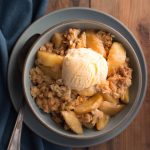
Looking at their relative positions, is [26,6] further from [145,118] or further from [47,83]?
[145,118]

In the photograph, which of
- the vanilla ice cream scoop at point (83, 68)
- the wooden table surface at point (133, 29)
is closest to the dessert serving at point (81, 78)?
the vanilla ice cream scoop at point (83, 68)

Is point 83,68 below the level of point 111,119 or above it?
above

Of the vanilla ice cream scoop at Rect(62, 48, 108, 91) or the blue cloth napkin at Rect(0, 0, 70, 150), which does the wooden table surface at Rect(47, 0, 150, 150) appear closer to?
the blue cloth napkin at Rect(0, 0, 70, 150)

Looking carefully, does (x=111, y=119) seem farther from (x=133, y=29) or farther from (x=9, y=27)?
(x=9, y=27)

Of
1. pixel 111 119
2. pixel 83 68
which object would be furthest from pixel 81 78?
pixel 111 119

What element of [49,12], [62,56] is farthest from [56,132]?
[49,12]

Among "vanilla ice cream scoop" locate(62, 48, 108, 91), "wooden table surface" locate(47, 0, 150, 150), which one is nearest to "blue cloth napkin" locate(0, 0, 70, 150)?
"wooden table surface" locate(47, 0, 150, 150)

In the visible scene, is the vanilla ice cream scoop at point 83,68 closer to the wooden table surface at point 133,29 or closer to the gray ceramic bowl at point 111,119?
the gray ceramic bowl at point 111,119
